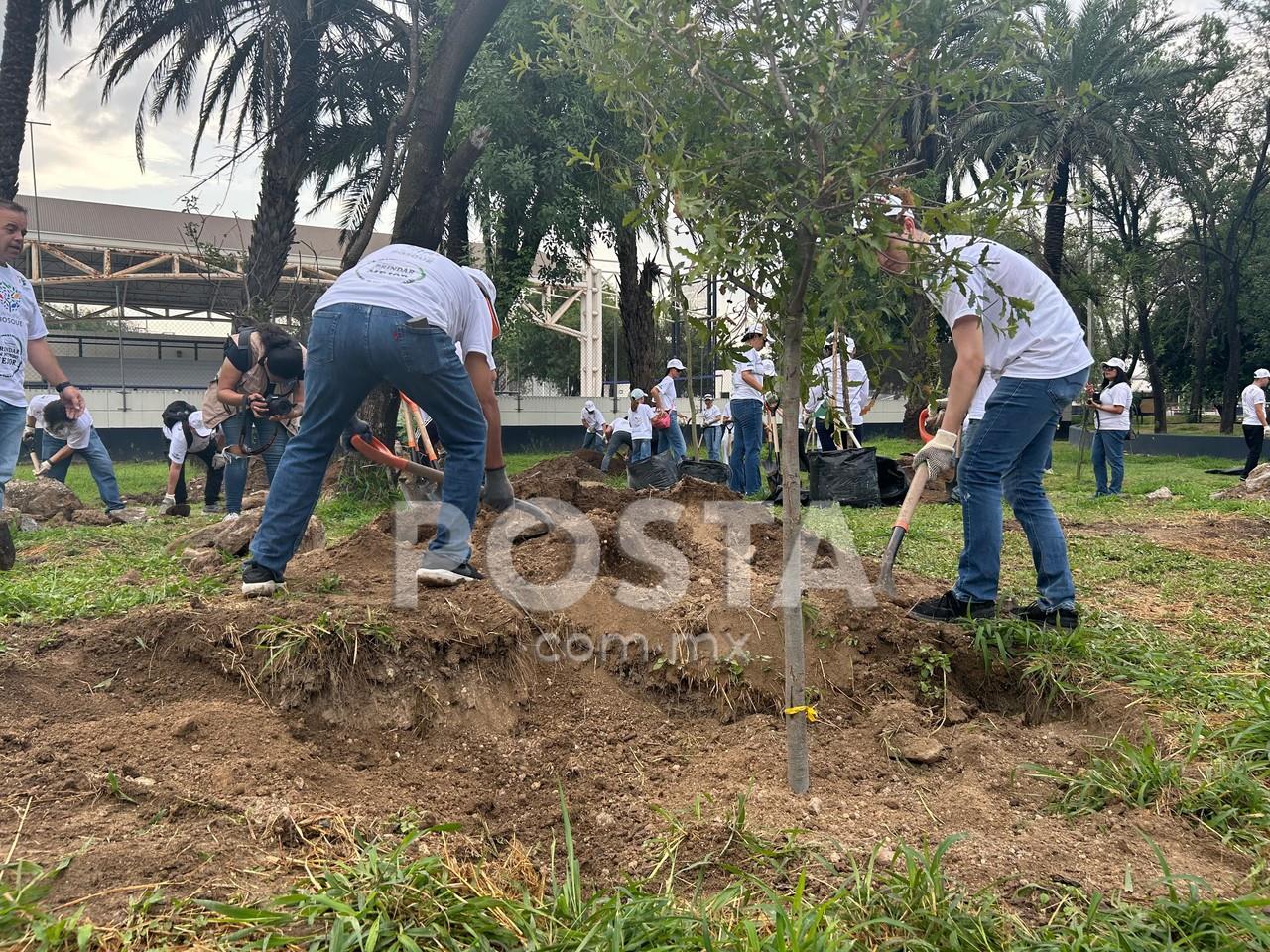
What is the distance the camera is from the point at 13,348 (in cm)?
435

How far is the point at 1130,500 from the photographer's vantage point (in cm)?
867

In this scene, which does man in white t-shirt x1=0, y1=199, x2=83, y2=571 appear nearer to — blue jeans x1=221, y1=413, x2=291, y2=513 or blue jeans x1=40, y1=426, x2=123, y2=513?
blue jeans x1=221, y1=413, x2=291, y2=513

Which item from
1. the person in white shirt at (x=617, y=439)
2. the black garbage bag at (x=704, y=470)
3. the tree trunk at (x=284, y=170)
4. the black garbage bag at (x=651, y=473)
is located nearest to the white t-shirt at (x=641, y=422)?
the person in white shirt at (x=617, y=439)

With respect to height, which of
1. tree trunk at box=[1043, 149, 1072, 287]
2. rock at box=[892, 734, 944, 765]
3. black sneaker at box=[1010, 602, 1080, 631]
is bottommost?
rock at box=[892, 734, 944, 765]

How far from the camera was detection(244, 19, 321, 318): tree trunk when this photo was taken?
11562mm

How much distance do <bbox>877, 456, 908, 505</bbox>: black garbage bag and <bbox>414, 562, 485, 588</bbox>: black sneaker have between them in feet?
18.4

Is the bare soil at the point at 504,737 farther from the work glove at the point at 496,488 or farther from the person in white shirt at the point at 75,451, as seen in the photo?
the person in white shirt at the point at 75,451

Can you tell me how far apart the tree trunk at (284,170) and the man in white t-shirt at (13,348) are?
23.3 ft

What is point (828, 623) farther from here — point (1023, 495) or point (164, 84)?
point (164, 84)

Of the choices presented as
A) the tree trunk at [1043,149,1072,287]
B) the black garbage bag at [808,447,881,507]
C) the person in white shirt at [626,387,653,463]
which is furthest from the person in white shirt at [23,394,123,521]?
the tree trunk at [1043,149,1072,287]

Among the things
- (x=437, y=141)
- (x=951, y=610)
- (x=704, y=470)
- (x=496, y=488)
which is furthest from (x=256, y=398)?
(x=704, y=470)

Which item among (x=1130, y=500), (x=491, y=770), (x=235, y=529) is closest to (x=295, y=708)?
(x=491, y=770)

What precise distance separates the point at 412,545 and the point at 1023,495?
2.82 metres

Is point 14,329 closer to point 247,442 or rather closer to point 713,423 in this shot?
point 247,442
